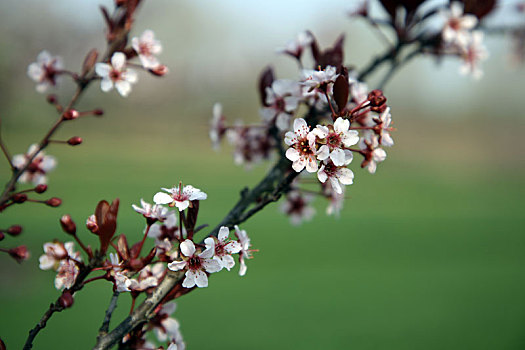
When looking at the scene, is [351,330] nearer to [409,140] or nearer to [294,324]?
[294,324]

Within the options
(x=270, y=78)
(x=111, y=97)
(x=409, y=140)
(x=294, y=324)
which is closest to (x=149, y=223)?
(x=270, y=78)

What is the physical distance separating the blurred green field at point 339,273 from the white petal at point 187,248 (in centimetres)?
70

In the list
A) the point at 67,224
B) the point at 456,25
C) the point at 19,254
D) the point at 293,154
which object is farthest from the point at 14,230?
the point at 456,25

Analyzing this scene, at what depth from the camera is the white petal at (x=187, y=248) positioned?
543 mm

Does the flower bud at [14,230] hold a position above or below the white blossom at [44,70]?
below

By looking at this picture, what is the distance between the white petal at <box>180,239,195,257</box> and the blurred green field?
0.70 m

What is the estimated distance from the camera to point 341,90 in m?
0.56

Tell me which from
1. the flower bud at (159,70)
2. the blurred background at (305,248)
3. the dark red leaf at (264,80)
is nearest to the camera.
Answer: the flower bud at (159,70)

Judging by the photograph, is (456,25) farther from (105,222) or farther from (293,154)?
(105,222)

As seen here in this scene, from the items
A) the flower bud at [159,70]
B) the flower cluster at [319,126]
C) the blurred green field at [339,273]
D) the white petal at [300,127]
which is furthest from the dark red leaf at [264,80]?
the blurred green field at [339,273]

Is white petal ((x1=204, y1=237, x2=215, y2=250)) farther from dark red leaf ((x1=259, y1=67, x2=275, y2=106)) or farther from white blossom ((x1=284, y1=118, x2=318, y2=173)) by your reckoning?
dark red leaf ((x1=259, y1=67, x2=275, y2=106))

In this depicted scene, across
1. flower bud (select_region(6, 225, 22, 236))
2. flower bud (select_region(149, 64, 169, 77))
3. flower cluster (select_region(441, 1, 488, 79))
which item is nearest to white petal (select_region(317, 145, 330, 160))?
flower bud (select_region(149, 64, 169, 77))

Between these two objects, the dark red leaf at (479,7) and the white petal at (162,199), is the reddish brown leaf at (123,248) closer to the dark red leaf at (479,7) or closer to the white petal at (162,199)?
the white petal at (162,199)

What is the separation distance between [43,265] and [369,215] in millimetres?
8761
